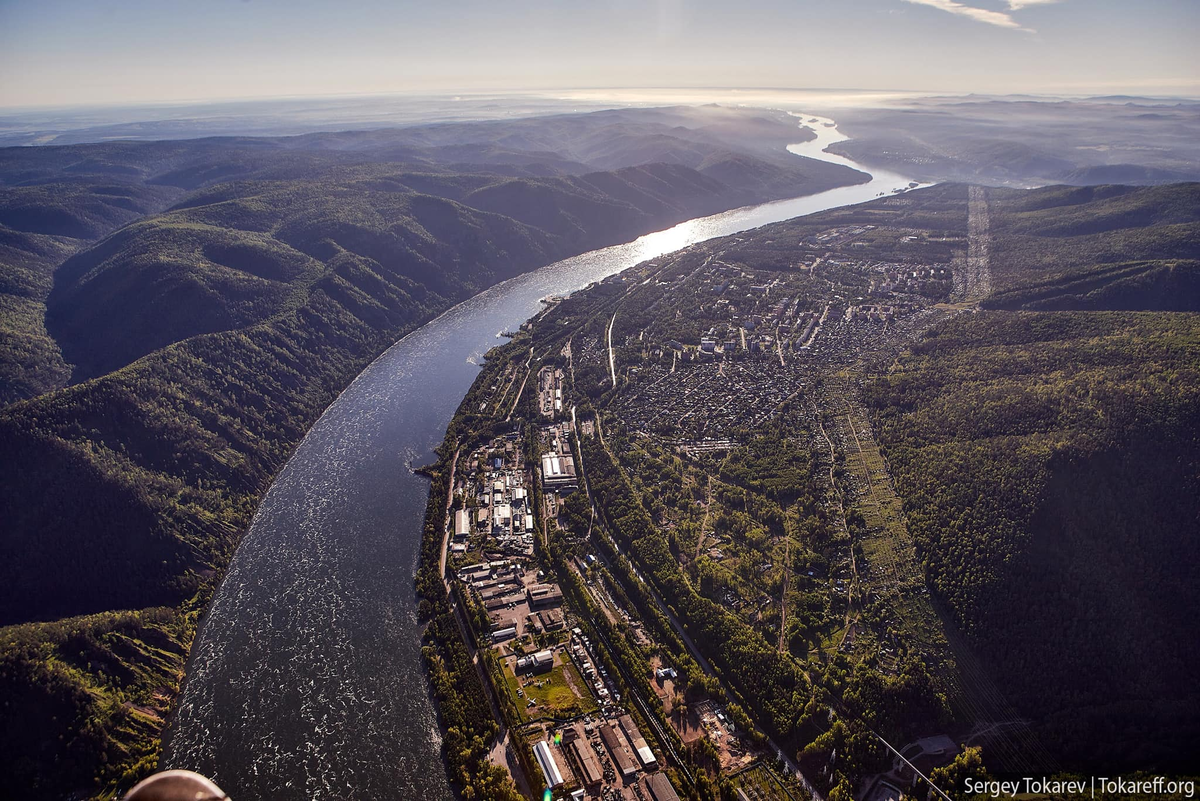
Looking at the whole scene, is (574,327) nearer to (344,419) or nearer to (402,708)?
(344,419)

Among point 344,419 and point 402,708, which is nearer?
point 402,708

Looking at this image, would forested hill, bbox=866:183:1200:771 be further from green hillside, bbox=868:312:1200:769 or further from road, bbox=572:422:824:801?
road, bbox=572:422:824:801

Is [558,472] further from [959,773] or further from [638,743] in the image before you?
[959,773]

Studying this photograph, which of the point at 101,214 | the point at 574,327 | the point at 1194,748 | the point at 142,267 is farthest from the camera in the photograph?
the point at 101,214

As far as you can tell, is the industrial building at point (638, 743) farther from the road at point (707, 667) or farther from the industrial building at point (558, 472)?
the industrial building at point (558, 472)

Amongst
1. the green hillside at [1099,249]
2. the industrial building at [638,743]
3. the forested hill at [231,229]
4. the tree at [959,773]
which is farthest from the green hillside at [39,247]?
the green hillside at [1099,249]

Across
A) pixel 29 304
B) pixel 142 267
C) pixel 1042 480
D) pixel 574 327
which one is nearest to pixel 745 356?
pixel 574 327

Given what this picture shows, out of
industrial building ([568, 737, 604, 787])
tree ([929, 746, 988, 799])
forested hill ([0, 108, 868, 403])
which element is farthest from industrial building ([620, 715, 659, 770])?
forested hill ([0, 108, 868, 403])
